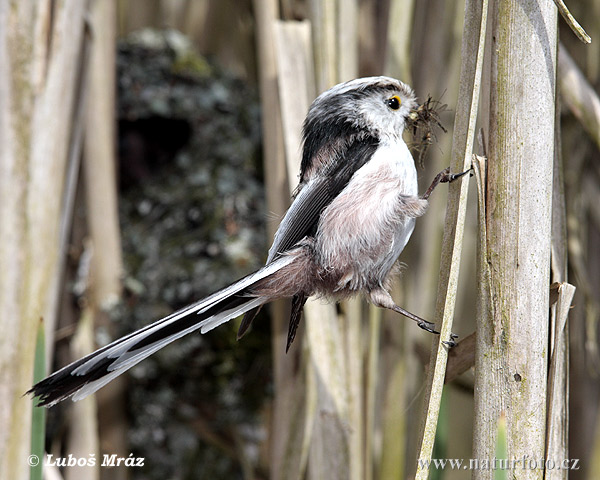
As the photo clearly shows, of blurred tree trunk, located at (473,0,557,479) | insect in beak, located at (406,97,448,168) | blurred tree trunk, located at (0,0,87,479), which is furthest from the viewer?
insect in beak, located at (406,97,448,168)

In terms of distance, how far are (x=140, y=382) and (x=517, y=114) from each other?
4.39 ft

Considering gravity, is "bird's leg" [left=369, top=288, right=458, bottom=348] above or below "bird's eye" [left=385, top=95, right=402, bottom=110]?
below

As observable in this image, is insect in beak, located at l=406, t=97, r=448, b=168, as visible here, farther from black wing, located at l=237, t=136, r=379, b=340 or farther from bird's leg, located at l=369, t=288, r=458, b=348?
bird's leg, located at l=369, t=288, r=458, b=348

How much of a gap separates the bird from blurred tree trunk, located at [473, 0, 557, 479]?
0.30m

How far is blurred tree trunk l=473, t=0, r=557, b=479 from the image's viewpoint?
0.62m

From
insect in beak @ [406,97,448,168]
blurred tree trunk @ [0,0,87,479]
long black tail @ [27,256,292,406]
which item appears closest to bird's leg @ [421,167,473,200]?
insect in beak @ [406,97,448,168]

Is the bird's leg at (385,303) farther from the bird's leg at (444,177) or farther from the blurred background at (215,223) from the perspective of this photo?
the bird's leg at (444,177)

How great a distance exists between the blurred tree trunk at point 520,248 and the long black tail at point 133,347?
0.35 m

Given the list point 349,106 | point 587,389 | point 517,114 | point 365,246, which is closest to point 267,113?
point 349,106

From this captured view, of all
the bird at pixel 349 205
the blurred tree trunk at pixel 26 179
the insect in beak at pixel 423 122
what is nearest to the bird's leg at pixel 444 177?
the bird at pixel 349 205

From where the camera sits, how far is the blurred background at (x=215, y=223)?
1.04 meters

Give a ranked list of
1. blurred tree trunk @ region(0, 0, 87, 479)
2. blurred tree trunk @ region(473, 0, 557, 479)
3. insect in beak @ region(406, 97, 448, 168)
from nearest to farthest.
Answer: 1. blurred tree trunk @ region(473, 0, 557, 479)
2. blurred tree trunk @ region(0, 0, 87, 479)
3. insect in beak @ region(406, 97, 448, 168)

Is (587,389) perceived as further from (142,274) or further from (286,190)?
(142,274)

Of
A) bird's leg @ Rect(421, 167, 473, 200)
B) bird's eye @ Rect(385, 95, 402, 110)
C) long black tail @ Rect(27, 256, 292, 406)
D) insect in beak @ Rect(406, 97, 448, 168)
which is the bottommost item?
long black tail @ Rect(27, 256, 292, 406)
